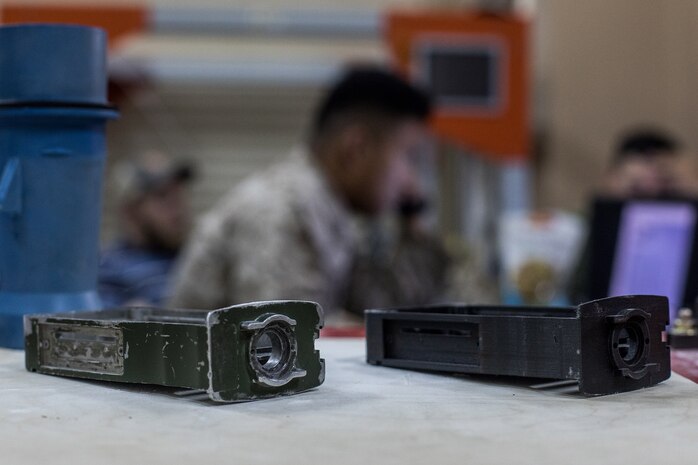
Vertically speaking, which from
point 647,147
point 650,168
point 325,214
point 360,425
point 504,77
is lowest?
point 360,425

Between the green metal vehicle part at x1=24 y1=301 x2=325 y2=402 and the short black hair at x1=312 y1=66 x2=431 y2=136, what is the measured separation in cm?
215

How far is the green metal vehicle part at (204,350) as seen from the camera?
0.81 m

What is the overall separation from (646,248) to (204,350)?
1.72 m

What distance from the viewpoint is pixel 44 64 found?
1.17 meters

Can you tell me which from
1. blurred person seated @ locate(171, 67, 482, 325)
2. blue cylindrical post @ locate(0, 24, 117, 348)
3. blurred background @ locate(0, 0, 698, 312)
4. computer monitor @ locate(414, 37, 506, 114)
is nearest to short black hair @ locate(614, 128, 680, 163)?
blurred background @ locate(0, 0, 698, 312)

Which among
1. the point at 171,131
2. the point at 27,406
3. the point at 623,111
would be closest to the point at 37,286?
the point at 27,406

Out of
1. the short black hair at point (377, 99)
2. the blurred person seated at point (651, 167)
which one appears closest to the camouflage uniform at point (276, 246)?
the short black hair at point (377, 99)

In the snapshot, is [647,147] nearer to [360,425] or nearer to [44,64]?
[44,64]

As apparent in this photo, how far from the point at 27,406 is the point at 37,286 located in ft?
1.39

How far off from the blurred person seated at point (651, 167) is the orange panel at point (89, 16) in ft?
7.74

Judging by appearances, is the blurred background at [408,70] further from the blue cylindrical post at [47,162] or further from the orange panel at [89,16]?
the blue cylindrical post at [47,162]

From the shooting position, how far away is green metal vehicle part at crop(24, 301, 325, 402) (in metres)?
0.81

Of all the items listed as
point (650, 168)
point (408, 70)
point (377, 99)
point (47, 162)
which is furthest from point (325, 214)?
point (650, 168)

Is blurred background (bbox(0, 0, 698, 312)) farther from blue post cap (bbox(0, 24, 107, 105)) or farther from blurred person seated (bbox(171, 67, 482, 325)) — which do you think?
blue post cap (bbox(0, 24, 107, 105))
